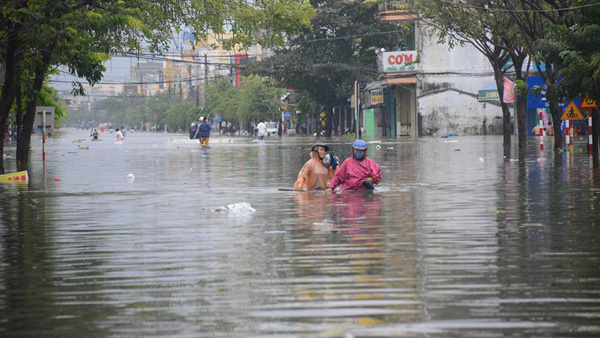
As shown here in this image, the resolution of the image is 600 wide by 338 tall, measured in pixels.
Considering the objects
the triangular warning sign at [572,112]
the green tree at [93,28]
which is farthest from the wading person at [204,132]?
the triangular warning sign at [572,112]

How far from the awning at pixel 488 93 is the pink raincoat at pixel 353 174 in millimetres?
53970

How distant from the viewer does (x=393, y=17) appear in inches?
3159

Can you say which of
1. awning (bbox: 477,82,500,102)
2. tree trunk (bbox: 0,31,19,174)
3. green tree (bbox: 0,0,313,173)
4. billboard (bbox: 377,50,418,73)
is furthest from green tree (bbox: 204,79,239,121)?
tree trunk (bbox: 0,31,19,174)

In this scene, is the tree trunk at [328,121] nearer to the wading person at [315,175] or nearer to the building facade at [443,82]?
the building facade at [443,82]

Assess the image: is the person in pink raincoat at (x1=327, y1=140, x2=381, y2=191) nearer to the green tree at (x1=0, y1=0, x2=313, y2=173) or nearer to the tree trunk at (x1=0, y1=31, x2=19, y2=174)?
the green tree at (x1=0, y1=0, x2=313, y2=173)

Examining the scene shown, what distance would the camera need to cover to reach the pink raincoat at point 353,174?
20406 millimetres

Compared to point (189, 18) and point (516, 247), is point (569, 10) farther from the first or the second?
point (516, 247)

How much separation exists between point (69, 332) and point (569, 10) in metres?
26.8

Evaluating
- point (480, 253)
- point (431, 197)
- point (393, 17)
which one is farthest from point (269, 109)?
point (480, 253)

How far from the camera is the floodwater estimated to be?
730cm

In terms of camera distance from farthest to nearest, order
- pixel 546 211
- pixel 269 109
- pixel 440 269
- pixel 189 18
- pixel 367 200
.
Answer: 1. pixel 269 109
2. pixel 189 18
3. pixel 367 200
4. pixel 546 211
5. pixel 440 269

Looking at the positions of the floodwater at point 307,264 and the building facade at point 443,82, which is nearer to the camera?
the floodwater at point 307,264

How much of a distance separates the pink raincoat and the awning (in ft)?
177

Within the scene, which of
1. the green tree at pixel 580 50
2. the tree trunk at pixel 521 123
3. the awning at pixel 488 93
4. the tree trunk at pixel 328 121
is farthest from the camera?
the tree trunk at pixel 328 121
